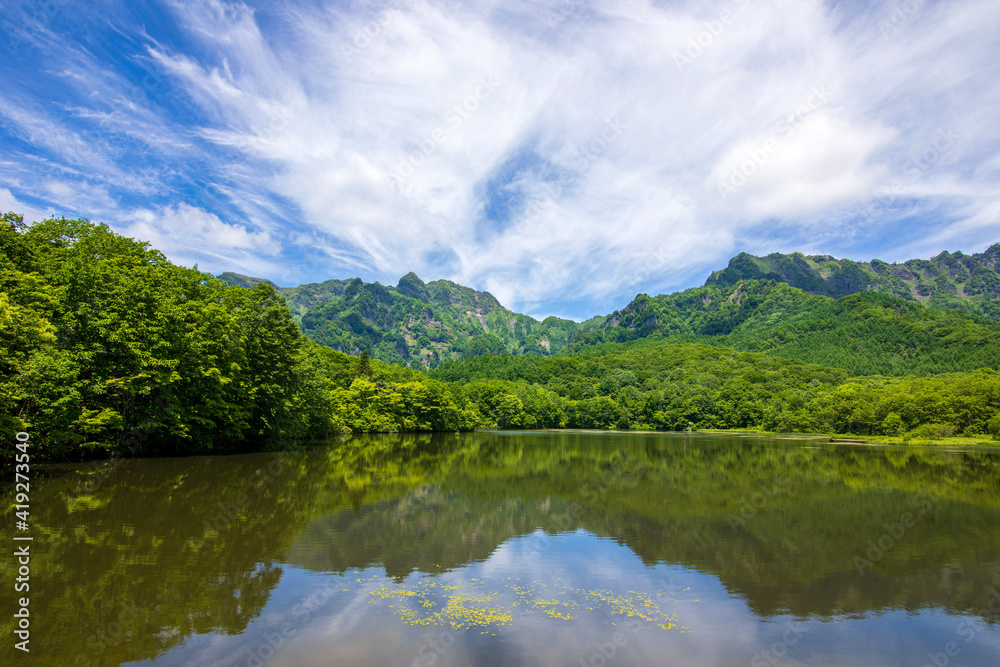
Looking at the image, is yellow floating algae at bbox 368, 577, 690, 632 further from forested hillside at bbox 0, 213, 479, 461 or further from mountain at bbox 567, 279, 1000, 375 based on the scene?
mountain at bbox 567, 279, 1000, 375

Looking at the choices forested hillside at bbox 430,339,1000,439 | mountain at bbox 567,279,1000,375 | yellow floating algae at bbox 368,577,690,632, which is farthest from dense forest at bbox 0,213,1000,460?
yellow floating algae at bbox 368,577,690,632

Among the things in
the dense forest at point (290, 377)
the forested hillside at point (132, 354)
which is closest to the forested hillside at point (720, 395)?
the dense forest at point (290, 377)

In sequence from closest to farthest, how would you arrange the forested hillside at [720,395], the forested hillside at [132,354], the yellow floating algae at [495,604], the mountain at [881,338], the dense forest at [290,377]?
the yellow floating algae at [495,604], the forested hillside at [132,354], the dense forest at [290,377], the forested hillside at [720,395], the mountain at [881,338]

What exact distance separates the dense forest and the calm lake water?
254 inches

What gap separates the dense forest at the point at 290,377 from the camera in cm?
2456

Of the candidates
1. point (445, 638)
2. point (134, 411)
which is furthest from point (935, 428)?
point (134, 411)

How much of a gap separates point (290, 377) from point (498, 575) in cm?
3750

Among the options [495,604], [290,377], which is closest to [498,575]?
[495,604]

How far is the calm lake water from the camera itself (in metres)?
8.02

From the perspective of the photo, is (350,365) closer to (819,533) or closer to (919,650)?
(819,533)

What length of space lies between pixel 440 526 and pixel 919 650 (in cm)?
1244

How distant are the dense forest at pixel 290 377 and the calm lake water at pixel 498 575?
21.2 ft

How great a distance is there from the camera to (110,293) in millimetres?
27391

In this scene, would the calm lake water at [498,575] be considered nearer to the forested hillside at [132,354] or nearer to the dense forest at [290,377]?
the forested hillside at [132,354]
